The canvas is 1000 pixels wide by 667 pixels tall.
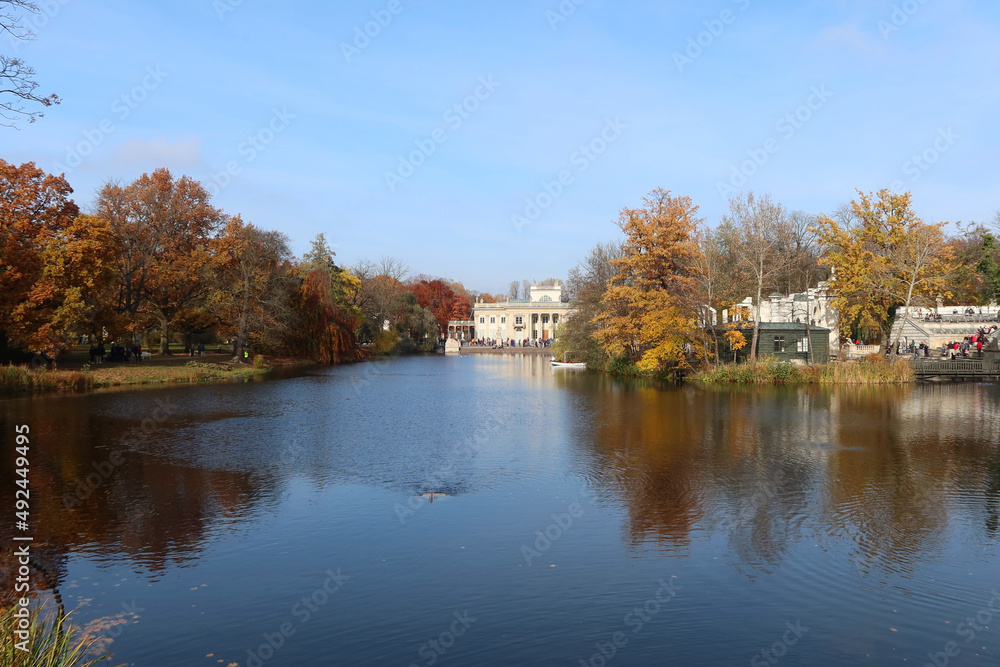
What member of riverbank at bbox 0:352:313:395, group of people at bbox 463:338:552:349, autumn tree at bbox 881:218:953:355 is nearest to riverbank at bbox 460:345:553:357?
group of people at bbox 463:338:552:349

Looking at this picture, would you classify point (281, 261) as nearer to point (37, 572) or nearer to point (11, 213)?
point (11, 213)

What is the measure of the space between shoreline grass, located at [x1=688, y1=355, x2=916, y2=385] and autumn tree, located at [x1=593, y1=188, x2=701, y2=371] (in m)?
3.03

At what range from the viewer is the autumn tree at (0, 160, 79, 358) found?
3003cm

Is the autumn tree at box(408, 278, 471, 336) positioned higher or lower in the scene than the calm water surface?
higher

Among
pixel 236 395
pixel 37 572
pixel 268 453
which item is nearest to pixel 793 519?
pixel 37 572

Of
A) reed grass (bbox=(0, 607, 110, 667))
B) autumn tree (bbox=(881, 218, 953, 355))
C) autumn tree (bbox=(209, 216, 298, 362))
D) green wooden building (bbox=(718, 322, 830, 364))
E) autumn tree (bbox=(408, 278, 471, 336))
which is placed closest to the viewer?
reed grass (bbox=(0, 607, 110, 667))

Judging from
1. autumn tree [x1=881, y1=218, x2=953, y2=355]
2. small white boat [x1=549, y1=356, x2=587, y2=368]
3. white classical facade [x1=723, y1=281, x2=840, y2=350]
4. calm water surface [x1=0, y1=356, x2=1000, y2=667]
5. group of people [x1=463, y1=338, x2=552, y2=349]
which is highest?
autumn tree [x1=881, y1=218, x2=953, y2=355]

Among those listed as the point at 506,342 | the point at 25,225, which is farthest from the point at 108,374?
the point at 506,342

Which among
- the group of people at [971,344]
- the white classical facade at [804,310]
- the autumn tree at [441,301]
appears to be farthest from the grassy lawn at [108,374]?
the autumn tree at [441,301]

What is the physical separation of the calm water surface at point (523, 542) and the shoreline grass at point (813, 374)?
13.9 metres

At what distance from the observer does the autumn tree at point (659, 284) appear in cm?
3778

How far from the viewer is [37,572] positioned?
9039 mm

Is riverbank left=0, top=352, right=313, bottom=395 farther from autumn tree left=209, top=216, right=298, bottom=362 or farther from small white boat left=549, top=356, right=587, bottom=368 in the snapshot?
small white boat left=549, top=356, right=587, bottom=368

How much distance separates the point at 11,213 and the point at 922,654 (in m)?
36.7
